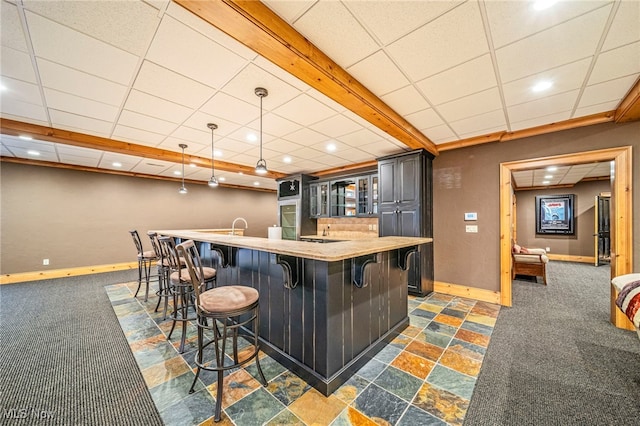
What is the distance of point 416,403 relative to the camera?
1.69 meters

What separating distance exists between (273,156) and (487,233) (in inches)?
157

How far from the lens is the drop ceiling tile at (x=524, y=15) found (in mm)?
1448

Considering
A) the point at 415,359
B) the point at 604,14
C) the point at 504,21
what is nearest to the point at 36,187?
the point at 415,359

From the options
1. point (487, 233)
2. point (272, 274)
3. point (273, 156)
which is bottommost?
point (272, 274)

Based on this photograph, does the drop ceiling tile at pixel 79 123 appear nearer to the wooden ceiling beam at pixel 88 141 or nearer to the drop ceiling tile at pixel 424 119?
the wooden ceiling beam at pixel 88 141

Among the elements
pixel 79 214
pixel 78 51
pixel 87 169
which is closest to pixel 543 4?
pixel 78 51

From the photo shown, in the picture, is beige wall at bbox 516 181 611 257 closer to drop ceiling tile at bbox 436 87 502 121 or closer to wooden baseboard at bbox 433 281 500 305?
wooden baseboard at bbox 433 281 500 305

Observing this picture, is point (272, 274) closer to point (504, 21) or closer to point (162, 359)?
point (162, 359)

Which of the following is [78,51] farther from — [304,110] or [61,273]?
[61,273]

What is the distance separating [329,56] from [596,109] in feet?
10.8

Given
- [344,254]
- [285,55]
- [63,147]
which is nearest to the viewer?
[344,254]

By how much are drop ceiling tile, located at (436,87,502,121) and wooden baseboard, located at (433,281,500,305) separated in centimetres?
270

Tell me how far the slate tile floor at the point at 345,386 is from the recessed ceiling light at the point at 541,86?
104 inches

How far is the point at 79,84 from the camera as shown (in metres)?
2.27
